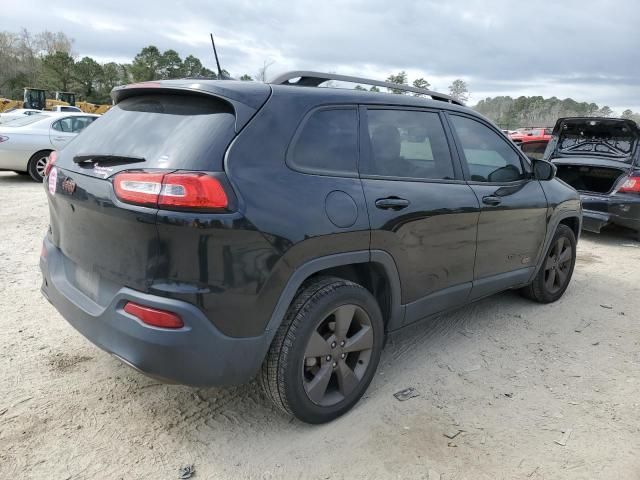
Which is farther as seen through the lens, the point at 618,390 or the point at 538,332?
the point at 538,332

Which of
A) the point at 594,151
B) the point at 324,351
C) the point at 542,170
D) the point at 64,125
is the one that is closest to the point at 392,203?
the point at 324,351

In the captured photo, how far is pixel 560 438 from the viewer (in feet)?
8.71

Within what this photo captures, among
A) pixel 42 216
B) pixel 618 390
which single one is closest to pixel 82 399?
pixel 618 390

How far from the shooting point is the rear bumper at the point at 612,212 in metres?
6.79

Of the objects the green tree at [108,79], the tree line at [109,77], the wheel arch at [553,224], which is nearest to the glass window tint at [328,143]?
the wheel arch at [553,224]

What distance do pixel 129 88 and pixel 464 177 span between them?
7.24ft

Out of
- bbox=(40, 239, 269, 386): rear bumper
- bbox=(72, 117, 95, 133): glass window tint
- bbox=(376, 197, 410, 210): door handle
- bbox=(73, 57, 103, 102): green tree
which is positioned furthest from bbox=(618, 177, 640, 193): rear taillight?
bbox=(73, 57, 103, 102): green tree

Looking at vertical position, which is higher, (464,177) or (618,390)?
(464,177)

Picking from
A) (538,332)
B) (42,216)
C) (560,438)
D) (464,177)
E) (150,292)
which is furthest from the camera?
(42,216)

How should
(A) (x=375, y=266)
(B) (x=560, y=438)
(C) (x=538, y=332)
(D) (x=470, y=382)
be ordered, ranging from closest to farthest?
(B) (x=560, y=438), (A) (x=375, y=266), (D) (x=470, y=382), (C) (x=538, y=332)

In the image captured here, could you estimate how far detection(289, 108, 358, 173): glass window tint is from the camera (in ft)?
8.07

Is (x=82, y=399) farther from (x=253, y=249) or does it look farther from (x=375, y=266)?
(x=375, y=266)

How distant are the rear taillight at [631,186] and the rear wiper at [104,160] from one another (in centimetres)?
686

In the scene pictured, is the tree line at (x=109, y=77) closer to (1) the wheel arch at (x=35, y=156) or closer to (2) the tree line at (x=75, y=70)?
(2) the tree line at (x=75, y=70)
